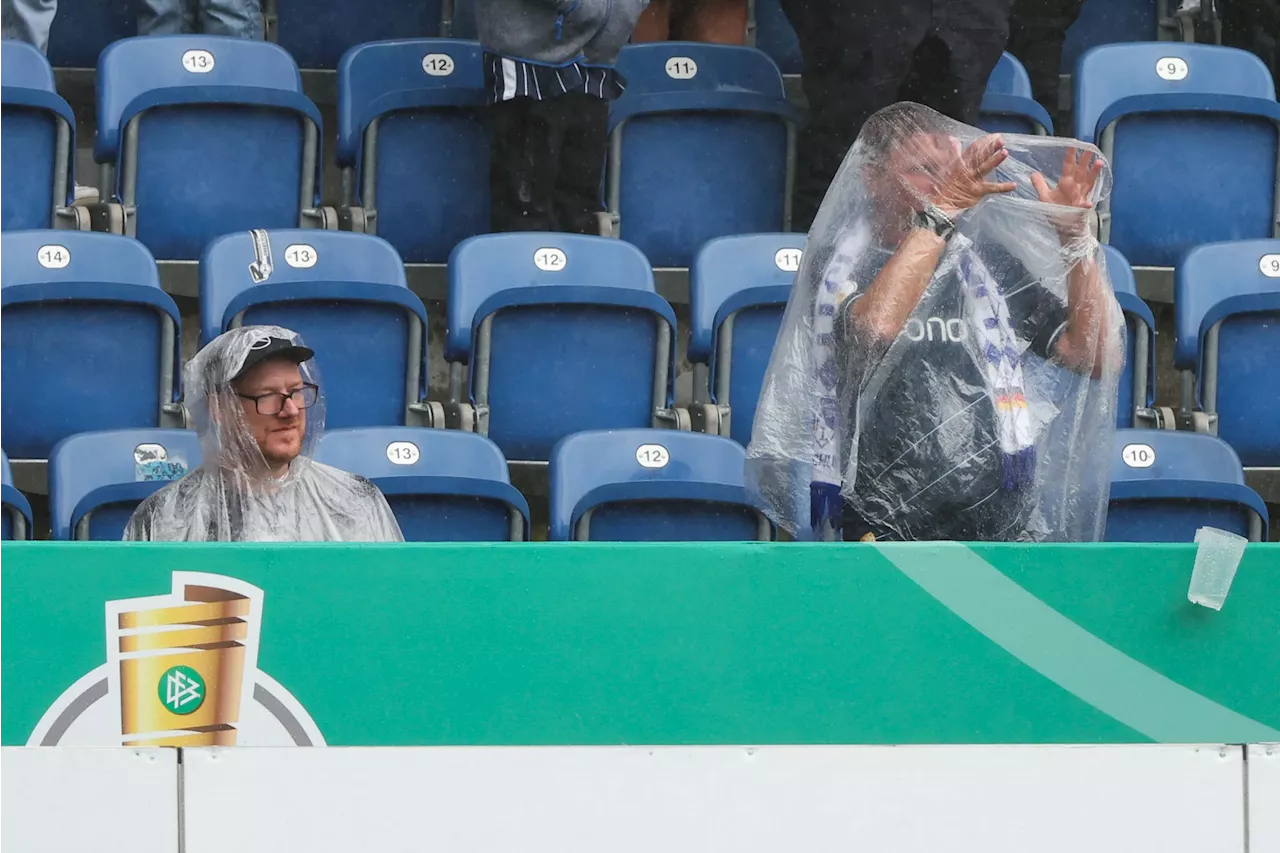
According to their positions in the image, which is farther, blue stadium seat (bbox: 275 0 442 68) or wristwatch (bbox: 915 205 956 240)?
blue stadium seat (bbox: 275 0 442 68)

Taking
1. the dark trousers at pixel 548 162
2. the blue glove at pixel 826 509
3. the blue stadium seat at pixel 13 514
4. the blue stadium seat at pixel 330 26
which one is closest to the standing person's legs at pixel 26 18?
the blue stadium seat at pixel 330 26

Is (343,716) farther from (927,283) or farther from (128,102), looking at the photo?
(128,102)

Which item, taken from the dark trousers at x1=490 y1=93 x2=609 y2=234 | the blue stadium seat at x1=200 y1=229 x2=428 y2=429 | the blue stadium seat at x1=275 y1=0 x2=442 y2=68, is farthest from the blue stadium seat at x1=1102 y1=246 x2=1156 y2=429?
the blue stadium seat at x1=275 y1=0 x2=442 y2=68

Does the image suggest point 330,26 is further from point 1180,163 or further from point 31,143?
point 1180,163

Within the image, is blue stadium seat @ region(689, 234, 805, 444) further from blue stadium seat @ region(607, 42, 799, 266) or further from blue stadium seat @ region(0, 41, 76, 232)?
blue stadium seat @ region(0, 41, 76, 232)

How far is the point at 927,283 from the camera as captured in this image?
308cm

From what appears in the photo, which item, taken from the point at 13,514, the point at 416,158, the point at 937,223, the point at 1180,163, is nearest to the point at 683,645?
the point at 937,223

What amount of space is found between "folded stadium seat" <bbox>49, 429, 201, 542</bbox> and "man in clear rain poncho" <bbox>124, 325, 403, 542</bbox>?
0.30 metres

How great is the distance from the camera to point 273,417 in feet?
11.6

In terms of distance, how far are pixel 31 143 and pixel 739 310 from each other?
72.0 inches

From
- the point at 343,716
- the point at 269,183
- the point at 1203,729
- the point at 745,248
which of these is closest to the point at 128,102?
the point at 269,183

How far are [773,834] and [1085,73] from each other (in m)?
A: 3.45

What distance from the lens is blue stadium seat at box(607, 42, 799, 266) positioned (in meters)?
5.25

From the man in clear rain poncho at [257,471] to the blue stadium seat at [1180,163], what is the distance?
8.40 ft
